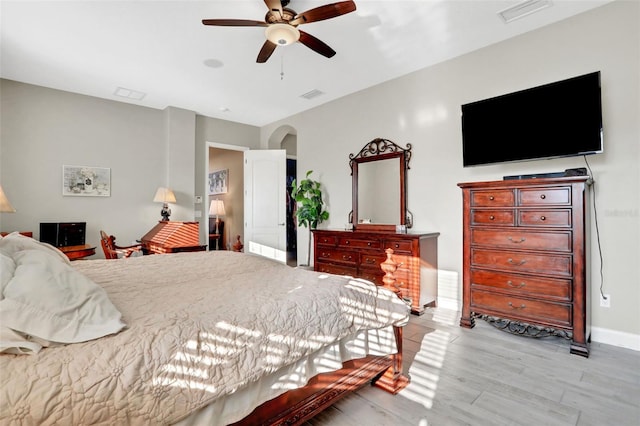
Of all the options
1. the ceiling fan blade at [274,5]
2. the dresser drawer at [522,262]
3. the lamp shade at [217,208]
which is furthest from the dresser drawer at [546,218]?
the lamp shade at [217,208]

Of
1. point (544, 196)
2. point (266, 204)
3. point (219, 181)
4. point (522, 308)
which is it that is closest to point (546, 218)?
point (544, 196)

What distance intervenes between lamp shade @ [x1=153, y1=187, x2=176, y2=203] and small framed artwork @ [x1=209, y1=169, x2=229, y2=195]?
8.72ft

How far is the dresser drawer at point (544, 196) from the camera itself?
2.46 metres

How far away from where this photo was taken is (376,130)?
435 cm

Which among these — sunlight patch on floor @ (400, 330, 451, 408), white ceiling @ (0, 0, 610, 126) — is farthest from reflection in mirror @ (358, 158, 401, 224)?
sunlight patch on floor @ (400, 330, 451, 408)

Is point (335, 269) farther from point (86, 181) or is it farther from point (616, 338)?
point (86, 181)

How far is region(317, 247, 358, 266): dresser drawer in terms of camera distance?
3932mm

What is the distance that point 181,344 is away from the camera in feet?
3.47

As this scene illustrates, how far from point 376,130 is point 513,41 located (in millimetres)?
1754

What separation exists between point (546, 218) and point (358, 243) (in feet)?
6.30

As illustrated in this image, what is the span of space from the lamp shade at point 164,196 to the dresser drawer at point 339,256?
2.54m

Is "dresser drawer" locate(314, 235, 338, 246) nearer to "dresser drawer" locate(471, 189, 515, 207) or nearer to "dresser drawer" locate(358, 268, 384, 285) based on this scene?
"dresser drawer" locate(358, 268, 384, 285)

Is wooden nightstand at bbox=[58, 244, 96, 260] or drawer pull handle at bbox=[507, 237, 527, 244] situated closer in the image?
drawer pull handle at bbox=[507, 237, 527, 244]

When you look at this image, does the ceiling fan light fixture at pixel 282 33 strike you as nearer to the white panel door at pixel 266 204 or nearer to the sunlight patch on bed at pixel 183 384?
the sunlight patch on bed at pixel 183 384
